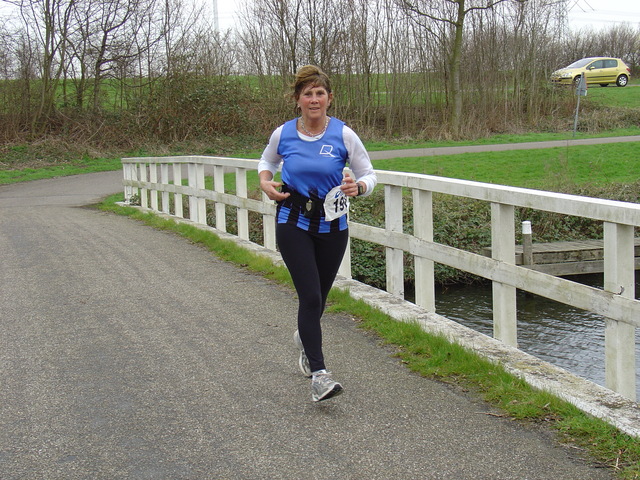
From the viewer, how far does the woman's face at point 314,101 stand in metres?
4.48

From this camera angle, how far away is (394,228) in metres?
6.81

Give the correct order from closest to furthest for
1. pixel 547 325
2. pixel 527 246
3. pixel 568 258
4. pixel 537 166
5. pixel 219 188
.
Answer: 1. pixel 219 188
2. pixel 547 325
3. pixel 527 246
4. pixel 568 258
5. pixel 537 166

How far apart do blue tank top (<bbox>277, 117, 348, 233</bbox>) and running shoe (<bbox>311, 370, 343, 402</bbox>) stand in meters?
0.80

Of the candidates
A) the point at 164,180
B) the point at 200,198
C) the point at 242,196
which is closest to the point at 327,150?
the point at 242,196

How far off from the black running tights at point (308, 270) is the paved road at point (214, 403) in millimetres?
293

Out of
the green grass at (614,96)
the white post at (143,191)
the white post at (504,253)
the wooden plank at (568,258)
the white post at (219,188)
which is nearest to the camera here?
the white post at (504,253)

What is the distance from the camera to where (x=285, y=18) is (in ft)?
118

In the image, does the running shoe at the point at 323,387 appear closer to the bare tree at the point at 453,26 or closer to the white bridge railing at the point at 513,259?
the white bridge railing at the point at 513,259

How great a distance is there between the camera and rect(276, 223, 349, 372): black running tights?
4504mm

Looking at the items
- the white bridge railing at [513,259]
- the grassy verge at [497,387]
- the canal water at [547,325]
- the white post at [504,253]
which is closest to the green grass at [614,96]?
the canal water at [547,325]

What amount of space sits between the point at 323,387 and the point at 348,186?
3.53ft

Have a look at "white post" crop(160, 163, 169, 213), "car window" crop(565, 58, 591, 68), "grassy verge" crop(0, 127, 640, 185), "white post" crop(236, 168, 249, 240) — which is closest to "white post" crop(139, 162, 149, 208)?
"white post" crop(160, 163, 169, 213)

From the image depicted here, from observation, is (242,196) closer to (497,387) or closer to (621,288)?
(497,387)

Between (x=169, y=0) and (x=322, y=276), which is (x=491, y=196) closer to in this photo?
(x=322, y=276)
